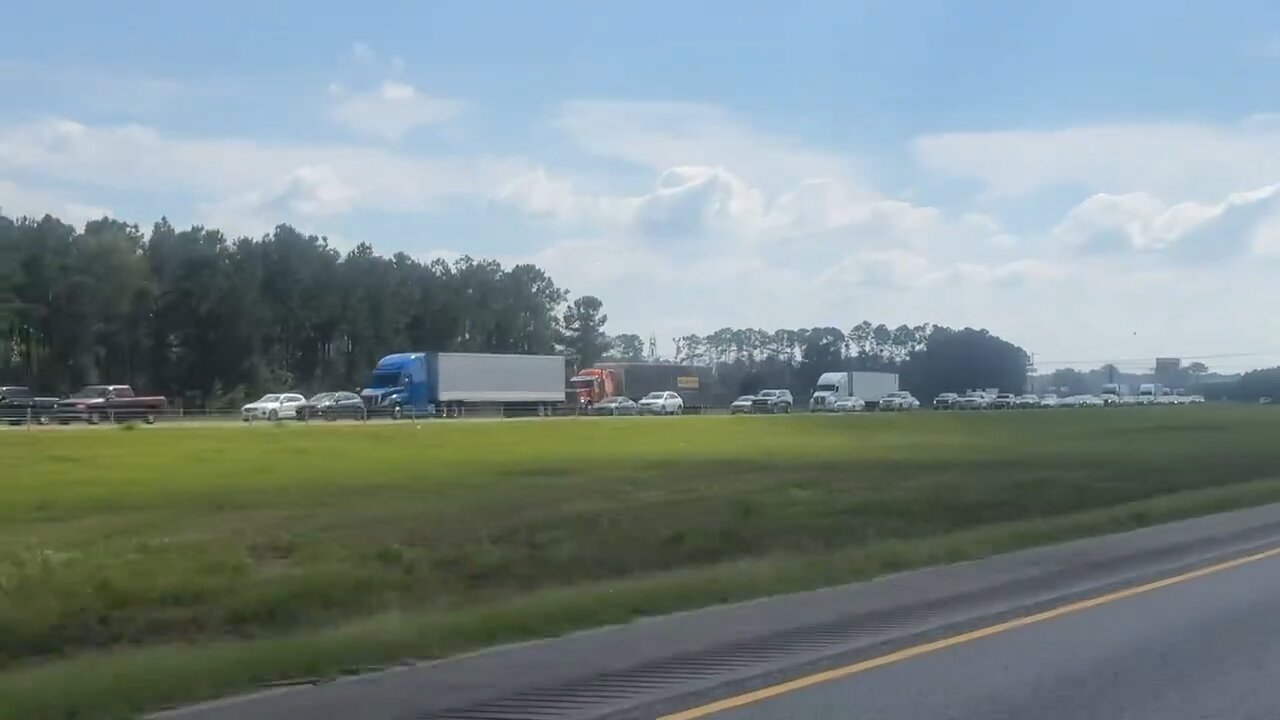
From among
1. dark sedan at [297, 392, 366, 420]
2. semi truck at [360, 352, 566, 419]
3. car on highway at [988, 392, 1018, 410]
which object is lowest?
car on highway at [988, 392, 1018, 410]

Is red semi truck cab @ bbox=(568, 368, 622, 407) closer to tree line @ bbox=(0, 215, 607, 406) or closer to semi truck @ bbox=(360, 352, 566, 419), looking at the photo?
semi truck @ bbox=(360, 352, 566, 419)

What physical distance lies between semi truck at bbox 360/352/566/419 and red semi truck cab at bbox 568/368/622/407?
4840 mm

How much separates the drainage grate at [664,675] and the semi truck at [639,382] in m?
91.2

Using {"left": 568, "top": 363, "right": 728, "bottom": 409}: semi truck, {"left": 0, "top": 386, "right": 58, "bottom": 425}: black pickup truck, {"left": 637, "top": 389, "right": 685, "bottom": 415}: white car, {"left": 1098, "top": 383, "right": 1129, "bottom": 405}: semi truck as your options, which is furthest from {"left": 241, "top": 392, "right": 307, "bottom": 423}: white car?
{"left": 1098, "top": 383, "right": 1129, "bottom": 405}: semi truck

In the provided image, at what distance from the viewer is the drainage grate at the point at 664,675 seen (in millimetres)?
10406

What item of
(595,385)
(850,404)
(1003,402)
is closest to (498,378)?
(595,385)

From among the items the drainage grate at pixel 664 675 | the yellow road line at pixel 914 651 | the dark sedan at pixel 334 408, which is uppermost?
the dark sedan at pixel 334 408

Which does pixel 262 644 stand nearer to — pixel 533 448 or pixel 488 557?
pixel 488 557

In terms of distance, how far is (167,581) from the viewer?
Answer: 20.1m

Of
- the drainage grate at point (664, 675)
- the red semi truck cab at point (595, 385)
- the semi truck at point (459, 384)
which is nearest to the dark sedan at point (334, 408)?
the semi truck at point (459, 384)

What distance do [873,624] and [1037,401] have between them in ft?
442

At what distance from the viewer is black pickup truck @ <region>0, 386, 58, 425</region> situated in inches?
2606

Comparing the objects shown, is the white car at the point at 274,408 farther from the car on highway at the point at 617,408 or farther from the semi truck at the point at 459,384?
the car on highway at the point at 617,408

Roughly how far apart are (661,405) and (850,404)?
19.4 meters
